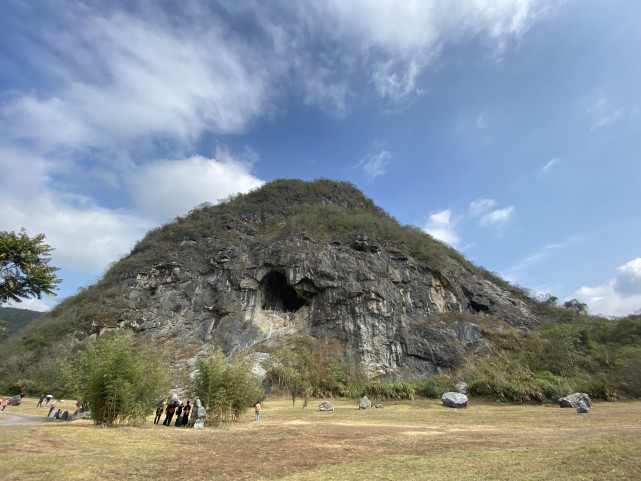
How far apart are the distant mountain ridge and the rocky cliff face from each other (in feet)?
0.41

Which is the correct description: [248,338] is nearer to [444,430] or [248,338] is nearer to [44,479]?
[444,430]

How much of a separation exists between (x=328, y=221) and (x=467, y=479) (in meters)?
48.6

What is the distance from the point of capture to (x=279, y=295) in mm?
48344

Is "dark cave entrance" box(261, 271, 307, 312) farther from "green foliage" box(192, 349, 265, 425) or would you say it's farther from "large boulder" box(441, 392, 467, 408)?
"green foliage" box(192, 349, 265, 425)

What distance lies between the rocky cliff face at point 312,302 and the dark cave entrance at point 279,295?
5.2 inches

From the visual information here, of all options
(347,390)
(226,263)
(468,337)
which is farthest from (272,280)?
(468,337)

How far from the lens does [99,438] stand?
11.5 meters

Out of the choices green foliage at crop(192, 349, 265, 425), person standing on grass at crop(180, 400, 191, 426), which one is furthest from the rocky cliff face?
person standing on grass at crop(180, 400, 191, 426)

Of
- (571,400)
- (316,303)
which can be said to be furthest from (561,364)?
(316,303)

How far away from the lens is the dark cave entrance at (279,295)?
46.7 metres

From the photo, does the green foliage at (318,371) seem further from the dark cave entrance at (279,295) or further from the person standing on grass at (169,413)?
the person standing on grass at (169,413)

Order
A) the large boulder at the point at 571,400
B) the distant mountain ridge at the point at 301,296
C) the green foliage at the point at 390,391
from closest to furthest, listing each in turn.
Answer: the large boulder at the point at 571,400
the green foliage at the point at 390,391
the distant mountain ridge at the point at 301,296

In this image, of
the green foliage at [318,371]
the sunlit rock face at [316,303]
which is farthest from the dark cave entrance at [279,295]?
the green foliage at [318,371]

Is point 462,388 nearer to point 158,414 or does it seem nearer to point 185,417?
point 185,417
